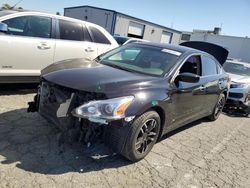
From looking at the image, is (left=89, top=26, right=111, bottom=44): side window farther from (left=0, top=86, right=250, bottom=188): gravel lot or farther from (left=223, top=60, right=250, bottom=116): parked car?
(left=223, top=60, right=250, bottom=116): parked car

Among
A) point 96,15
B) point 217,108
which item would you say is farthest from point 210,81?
point 96,15

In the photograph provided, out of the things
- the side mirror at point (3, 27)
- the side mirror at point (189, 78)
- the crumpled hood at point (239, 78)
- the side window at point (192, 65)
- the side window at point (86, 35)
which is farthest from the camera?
the crumpled hood at point (239, 78)

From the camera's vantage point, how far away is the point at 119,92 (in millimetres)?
3314

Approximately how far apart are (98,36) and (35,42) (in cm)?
169

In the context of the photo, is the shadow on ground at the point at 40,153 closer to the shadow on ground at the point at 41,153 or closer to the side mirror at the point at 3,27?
the shadow on ground at the point at 41,153

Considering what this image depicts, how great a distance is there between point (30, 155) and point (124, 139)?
121 cm

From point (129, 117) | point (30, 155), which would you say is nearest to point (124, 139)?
point (129, 117)

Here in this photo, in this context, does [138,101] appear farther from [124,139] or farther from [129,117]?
[124,139]

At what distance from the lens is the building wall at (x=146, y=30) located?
28.9 meters

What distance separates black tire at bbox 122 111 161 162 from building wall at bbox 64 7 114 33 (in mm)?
25885

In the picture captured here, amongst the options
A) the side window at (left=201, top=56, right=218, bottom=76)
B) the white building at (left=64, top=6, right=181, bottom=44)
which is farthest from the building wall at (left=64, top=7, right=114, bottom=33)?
the side window at (left=201, top=56, right=218, bottom=76)

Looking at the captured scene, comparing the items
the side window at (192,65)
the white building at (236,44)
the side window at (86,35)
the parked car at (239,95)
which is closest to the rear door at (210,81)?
the side window at (192,65)

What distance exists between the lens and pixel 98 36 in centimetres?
670

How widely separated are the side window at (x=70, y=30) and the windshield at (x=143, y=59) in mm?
1521
